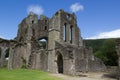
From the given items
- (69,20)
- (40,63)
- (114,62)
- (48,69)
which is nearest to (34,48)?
(40,63)

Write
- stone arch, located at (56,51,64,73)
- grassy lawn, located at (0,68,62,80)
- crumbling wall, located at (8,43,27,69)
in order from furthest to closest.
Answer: crumbling wall, located at (8,43,27,69) → stone arch, located at (56,51,64,73) → grassy lawn, located at (0,68,62,80)

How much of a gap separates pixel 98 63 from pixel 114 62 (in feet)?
66.4

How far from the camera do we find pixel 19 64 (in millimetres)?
31641

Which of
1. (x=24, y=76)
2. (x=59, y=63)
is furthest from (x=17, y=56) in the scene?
(x=24, y=76)

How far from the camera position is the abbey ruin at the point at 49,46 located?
2597cm

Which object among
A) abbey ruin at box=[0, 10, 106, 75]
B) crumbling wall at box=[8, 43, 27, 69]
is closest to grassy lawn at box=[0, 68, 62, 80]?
abbey ruin at box=[0, 10, 106, 75]

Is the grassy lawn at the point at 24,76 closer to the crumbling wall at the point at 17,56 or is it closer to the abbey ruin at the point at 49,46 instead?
the abbey ruin at the point at 49,46

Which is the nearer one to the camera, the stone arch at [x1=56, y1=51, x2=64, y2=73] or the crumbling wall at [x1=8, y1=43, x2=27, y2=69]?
the stone arch at [x1=56, y1=51, x2=64, y2=73]

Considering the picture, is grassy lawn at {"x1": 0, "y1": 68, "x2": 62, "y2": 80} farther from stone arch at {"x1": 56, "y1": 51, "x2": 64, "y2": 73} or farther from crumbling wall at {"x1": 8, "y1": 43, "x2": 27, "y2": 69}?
crumbling wall at {"x1": 8, "y1": 43, "x2": 27, "y2": 69}

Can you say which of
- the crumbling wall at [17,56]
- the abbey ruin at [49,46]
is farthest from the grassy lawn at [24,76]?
the crumbling wall at [17,56]

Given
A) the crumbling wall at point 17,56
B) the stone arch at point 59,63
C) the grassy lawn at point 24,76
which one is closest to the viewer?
the grassy lawn at point 24,76

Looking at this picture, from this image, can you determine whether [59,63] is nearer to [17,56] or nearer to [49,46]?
[49,46]

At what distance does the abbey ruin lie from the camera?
85.2 ft

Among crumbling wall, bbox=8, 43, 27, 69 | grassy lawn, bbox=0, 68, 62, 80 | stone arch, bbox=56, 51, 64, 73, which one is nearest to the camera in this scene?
grassy lawn, bbox=0, 68, 62, 80
